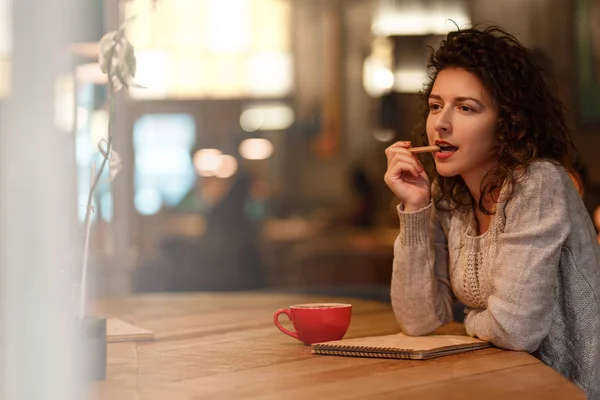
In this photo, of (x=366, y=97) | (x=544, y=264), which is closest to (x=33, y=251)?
(x=544, y=264)

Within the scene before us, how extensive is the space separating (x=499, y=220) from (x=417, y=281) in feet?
0.60

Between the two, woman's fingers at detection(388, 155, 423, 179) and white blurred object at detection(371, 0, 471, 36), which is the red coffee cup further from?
white blurred object at detection(371, 0, 471, 36)

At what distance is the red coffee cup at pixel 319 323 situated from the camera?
1343 mm

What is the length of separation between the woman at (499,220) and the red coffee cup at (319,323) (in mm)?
157

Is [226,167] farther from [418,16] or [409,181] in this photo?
[409,181]

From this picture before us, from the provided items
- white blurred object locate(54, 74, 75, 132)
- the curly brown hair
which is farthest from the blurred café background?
white blurred object locate(54, 74, 75, 132)

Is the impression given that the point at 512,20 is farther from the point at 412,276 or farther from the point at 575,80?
the point at 412,276

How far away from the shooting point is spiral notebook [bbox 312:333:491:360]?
120 centimetres

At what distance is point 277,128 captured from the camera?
917 cm

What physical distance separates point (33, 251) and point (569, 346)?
89cm

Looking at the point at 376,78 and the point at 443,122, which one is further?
the point at 376,78

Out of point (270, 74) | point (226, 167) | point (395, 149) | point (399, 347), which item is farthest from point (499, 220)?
point (270, 74)

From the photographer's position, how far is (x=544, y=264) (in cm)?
131

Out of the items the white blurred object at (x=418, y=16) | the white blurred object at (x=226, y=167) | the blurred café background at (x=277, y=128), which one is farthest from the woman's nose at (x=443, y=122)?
the white blurred object at (x=226, y=167)
